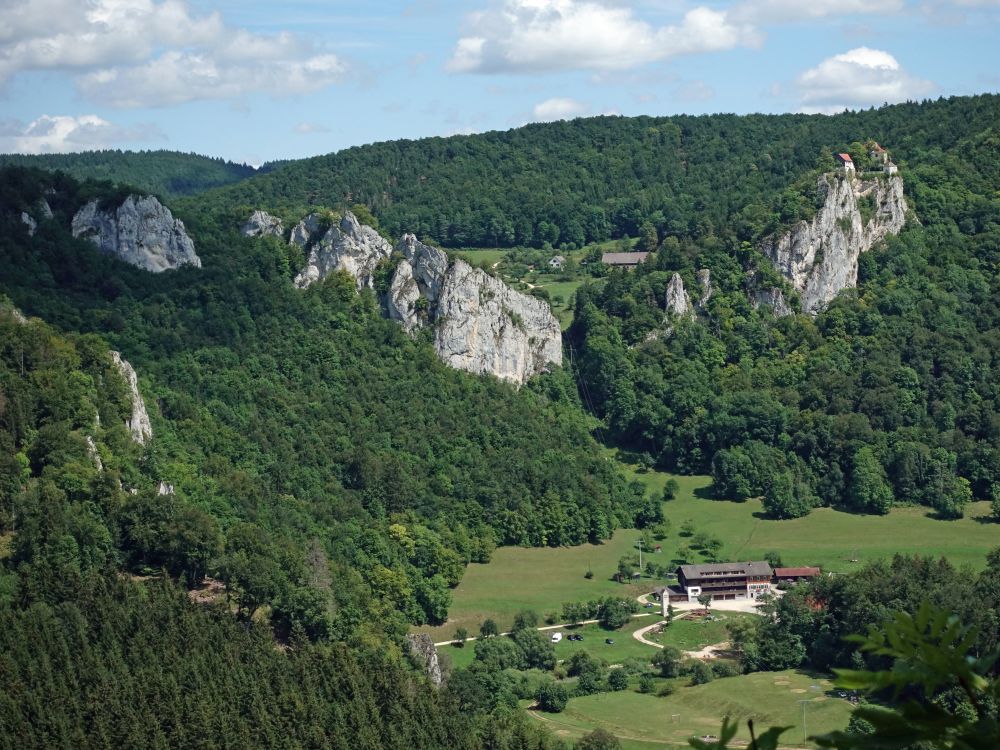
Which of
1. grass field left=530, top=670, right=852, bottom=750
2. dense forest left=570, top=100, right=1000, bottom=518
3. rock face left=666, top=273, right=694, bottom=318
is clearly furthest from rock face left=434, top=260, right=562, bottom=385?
grass field left=530, top=670, right=852, bottom=750

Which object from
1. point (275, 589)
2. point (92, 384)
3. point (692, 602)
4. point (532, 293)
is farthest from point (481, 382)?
point (275, 589)

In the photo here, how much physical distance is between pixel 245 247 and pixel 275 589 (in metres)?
51.8

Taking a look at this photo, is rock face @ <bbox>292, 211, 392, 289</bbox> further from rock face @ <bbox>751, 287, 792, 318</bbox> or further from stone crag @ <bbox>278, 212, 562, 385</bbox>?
rock face @ <bbox>751, 287, 792, 318</bbox>

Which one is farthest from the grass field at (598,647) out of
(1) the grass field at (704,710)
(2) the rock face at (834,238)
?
(2) the rock face at (834,238)

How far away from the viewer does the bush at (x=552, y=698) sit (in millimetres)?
67000

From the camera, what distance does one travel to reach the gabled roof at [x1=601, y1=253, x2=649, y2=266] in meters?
149

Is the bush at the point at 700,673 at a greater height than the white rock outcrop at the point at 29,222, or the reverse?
the white rock outcrop at the point at 29,222

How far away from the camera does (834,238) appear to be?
428 ft

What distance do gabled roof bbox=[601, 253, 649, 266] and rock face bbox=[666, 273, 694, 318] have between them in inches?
650

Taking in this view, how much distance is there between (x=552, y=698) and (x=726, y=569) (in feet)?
81.9

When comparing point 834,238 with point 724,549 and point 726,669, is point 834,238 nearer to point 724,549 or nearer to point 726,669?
point 724,549

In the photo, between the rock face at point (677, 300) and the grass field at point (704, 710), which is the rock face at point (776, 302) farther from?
the grass field at point (704, 710)

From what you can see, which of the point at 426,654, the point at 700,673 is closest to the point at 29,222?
the point at 426,654

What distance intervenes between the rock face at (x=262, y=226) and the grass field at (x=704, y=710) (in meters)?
60.1
